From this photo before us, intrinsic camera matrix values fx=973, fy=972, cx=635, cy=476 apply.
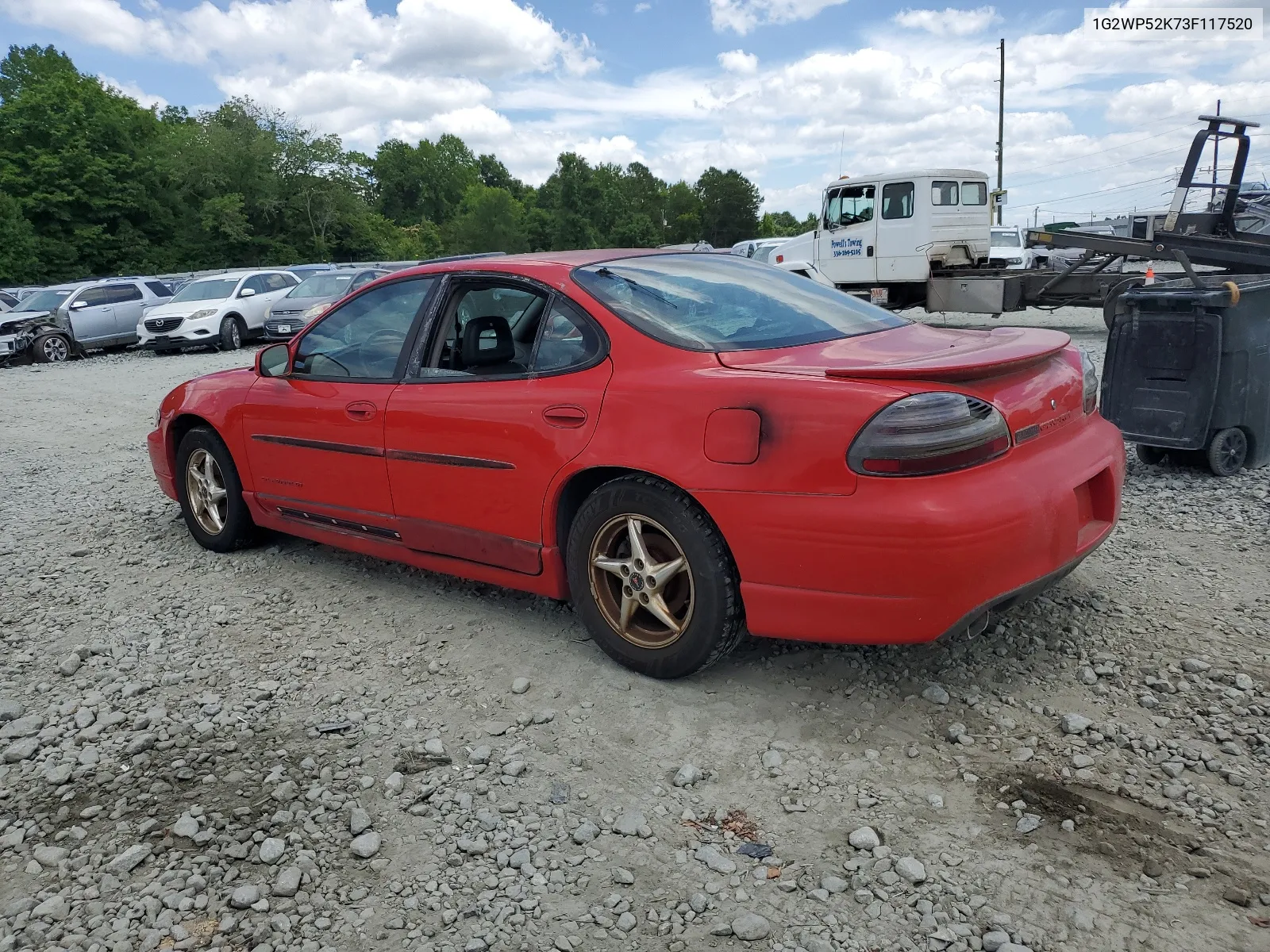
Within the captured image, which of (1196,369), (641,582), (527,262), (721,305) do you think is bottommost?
(641,582)

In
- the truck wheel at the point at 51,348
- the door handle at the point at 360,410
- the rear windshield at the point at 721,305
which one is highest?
the rear windshield at the point at 721,305

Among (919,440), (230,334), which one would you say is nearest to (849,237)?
(230,334)

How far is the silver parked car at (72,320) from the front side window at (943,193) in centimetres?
1600

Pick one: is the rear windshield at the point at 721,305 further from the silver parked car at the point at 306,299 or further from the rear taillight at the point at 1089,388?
the silver parked car at the point at 306,299

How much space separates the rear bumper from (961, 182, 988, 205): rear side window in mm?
13969

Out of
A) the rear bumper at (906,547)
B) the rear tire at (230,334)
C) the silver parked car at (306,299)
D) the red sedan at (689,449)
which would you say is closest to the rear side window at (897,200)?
the silver parked car at (306,299)

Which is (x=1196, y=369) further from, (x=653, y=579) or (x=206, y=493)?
(x=206, y=493)

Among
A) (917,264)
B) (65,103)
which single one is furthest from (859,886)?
(65,103)

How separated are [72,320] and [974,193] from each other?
1739cm

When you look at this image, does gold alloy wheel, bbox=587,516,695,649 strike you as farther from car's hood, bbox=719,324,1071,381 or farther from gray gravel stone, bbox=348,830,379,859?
gray gravel stone, bbox=348,830,379,859

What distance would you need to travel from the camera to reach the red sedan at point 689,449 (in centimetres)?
288

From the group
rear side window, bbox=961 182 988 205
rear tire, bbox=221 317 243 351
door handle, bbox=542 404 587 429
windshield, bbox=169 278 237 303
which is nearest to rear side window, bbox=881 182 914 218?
rear side window, bbox=961 182 988 205

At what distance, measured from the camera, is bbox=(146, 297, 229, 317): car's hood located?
1884cm

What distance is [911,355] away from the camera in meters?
3.20
